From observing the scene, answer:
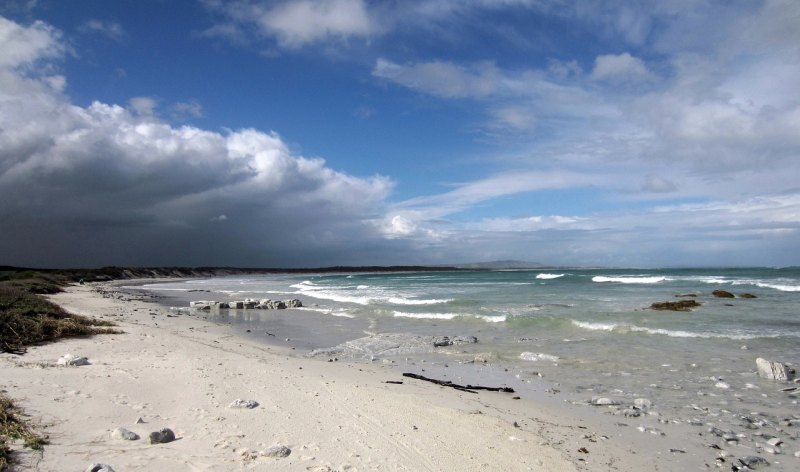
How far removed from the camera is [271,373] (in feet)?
29.1

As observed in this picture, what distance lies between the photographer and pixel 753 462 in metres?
5.51

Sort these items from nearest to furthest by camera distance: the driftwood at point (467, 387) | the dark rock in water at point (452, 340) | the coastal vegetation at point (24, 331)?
the coastal vegetation at point (24, 331) < the driftwood at point (467, 387) < the dark rock in water at point (452, 340)

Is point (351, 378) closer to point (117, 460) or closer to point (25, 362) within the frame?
point (117, 460)

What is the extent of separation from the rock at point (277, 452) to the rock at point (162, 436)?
1093 millimetres

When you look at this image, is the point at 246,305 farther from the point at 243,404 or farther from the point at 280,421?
the point at 280,421

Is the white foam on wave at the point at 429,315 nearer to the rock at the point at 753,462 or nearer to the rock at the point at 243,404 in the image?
the rock at the point at 243,404

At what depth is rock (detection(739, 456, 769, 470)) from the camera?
543 cm

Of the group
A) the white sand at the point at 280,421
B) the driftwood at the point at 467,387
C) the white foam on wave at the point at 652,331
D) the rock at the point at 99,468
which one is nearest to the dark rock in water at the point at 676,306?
the white foam on wave at the point at 652,331

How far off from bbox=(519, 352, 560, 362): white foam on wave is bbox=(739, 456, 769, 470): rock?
5929mm

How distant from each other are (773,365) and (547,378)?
4700 millimetres

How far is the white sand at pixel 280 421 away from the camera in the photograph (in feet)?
15.1

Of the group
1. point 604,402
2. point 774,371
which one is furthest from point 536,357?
point 774,371

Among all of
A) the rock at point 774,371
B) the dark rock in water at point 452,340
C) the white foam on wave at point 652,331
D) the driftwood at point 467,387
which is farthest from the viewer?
the white foam on wave at point 652,331

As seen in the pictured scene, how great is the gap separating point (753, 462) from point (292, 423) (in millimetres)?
5837
